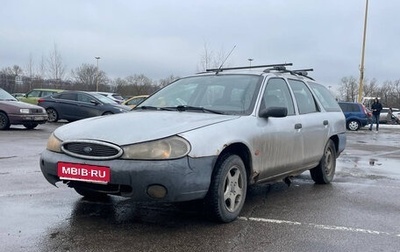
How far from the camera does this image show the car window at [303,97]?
6156mm

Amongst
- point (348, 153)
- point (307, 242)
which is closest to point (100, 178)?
point (307, 242)

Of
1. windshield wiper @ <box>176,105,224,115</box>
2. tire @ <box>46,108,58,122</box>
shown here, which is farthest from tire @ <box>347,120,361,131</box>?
windshield wiper @ <box>176,105,224,115</box>

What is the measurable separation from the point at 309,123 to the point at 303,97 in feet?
1.53

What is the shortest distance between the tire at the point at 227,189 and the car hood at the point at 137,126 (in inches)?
17.3

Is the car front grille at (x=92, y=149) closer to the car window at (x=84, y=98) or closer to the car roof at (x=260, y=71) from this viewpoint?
the car roof at (x=260, y=71)

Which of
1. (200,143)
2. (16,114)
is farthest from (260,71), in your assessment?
(16,114)

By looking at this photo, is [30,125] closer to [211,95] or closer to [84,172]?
[211,95]

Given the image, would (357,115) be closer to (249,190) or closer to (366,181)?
(366,181)

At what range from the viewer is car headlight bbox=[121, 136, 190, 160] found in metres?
3.93

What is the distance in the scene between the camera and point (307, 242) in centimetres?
403

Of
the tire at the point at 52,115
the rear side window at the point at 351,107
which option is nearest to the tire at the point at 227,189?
the tire at the point at 52,115

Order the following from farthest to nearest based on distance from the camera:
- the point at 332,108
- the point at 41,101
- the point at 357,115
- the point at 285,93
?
1. the point at 357,115
2. the point at 41,101
3. the point at 332,108
4. the point at 285,93

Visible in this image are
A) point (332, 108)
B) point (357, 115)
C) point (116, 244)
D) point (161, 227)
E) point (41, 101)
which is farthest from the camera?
point (357, 115)

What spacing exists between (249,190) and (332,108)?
81.7 inches
